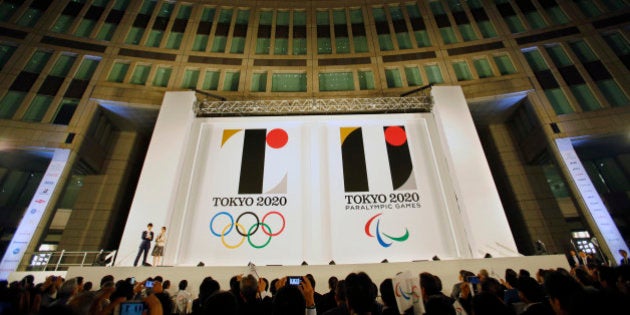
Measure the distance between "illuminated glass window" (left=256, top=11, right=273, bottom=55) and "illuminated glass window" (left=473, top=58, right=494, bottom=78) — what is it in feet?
48.4

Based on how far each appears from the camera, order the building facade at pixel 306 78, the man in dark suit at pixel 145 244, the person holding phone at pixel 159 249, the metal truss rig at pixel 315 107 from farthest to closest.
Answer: the building facade at pixel 306 78 → the metal truss rig at pixel 315 107 → the person holding phone at pixel 159 249 → the man in dark suit at pixel 145 244

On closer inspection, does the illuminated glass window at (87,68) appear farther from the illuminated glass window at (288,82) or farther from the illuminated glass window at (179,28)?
the illuminated glass window at (288,82)

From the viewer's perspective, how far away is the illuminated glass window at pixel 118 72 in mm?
18297

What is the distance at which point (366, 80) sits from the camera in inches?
774

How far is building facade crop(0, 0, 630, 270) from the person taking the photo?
16.5 metres

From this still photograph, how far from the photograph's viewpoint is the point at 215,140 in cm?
1559

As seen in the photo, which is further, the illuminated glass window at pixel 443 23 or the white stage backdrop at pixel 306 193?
the illuminated glass window at pixel 443 23

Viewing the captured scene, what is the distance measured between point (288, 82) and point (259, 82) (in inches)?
79.4

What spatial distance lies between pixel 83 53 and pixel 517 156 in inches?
1167

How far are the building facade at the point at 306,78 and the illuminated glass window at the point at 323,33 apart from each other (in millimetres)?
129

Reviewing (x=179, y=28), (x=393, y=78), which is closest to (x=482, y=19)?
(x=393, y=78)

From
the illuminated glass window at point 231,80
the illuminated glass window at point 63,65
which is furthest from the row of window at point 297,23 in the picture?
the illuminated glass window at point 231,80

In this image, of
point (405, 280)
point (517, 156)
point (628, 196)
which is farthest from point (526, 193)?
point (405, 280)

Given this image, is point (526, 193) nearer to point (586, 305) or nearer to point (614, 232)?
point (614, 232)
